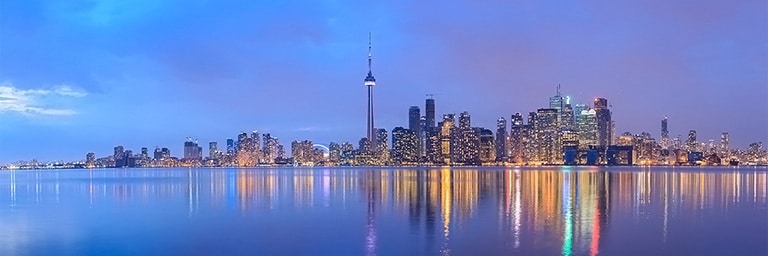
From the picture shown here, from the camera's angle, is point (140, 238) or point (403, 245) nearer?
point (403, 245)

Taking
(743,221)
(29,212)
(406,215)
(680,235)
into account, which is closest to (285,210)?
(406,215)

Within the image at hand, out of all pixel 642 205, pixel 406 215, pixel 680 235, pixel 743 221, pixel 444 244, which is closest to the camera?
pixel 444 244

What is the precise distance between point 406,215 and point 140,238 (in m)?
16.3

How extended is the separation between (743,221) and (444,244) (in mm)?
21143

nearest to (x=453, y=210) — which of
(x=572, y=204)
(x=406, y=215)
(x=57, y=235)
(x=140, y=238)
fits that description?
(x=406, y=215)

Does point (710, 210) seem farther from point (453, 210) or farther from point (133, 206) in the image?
point (133, 206)

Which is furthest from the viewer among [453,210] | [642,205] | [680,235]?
[642,205]

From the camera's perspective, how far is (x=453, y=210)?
149 feet

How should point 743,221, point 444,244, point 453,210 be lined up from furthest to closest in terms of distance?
point 453,210 → point 743,221 → point 444,244

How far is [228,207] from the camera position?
167 feet

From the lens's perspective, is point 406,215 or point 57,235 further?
point 406,215

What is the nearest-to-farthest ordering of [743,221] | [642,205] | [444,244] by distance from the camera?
1. [444,244]
2. [743,221]
3. [642,205]

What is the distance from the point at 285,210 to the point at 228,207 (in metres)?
6.07

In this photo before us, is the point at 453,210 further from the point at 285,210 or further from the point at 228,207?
the point at 228,207
